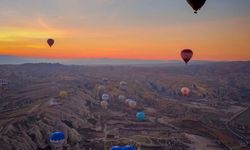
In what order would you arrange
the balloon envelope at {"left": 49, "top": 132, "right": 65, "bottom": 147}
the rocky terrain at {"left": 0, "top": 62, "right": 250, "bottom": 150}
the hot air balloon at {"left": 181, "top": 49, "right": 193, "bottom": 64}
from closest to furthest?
the balloon envelope at {"left": 49, "top": 132, "right": 65, "bottom": 147}, the rocky terrain at {"left": 0, "top": 62, "right": 250, "bottom": 150}, the hot air balloon at {"left": 181, "top": 49, "right": 193, "bottom": 64}

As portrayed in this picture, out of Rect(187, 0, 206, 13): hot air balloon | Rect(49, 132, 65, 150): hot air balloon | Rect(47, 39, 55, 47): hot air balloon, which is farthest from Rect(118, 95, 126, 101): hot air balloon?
Rect(187, 0, 206, 13): hot air balloon

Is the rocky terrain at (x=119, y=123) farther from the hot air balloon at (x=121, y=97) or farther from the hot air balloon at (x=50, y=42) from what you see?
the hot air balloon at (x=50, y=42)

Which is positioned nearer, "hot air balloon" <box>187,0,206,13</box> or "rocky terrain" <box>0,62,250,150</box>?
"hot air balloon" <box>187,0,206,13</box>

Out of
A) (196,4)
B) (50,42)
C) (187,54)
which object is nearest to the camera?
(196,4)

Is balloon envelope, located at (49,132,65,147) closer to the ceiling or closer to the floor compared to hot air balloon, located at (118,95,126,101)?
closer to the ceiling

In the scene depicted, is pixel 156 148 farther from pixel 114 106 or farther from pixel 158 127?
pixel 114 106

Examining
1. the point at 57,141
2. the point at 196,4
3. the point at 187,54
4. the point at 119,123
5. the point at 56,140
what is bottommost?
the point at 119,123

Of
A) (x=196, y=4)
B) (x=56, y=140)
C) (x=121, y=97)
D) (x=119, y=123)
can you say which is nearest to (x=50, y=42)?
(x=119, y=123)

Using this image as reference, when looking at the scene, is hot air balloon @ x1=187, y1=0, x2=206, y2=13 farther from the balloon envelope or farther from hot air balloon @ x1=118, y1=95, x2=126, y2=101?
hot air balloon @ x1=118, y1=95, x2=126, y2=101

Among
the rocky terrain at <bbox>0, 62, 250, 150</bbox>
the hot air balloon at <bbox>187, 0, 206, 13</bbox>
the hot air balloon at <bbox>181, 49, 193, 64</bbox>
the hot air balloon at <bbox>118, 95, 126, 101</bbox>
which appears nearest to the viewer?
the hot air balloon at <bbox>187, 0, 206, 13</bbox>

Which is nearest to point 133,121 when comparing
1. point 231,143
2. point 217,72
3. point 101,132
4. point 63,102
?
point 101,132

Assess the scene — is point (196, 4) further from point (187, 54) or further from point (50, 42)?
point (50, 42)

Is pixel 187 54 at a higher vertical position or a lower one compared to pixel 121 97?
higher
